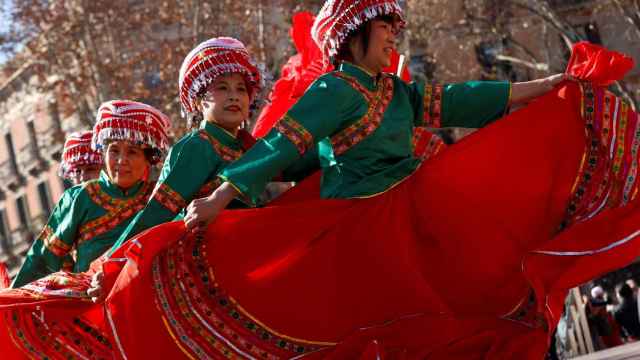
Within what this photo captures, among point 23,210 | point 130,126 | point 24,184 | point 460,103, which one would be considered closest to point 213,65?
point 130,126

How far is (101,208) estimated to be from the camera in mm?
6613

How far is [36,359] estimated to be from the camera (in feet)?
17.7

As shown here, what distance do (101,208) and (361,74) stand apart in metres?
2.07

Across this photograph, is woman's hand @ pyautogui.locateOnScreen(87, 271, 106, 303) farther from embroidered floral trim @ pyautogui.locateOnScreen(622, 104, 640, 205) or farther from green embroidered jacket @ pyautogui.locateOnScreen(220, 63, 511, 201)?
embroidered floral trim @ pyautogui.locateOnScreen(622, 104, 640, 205)

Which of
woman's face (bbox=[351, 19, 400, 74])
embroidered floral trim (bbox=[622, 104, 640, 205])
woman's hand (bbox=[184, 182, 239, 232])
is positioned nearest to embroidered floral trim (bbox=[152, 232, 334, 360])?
woman's hand (bbox=[184, 182, 239, 232])

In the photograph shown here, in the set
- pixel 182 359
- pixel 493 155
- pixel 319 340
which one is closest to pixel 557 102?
pixel 493 155

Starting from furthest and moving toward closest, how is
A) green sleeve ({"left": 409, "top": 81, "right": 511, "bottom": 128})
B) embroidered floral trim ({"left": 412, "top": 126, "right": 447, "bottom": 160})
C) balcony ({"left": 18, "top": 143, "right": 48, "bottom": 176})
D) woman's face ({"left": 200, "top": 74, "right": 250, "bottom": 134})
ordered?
balcony ({"left": 18, "top": 143, "right": 48, "bottom": 176})
embroidered floral trim ({"left": 412, "top": 126, "right": 447, "bottom": 160})
woman's face ({"left": 200, "top": 74, "right": 250, "bottom": 134})
green sleeve ({"left": 409, "top": 81, "right": 511, "bottom": 128})

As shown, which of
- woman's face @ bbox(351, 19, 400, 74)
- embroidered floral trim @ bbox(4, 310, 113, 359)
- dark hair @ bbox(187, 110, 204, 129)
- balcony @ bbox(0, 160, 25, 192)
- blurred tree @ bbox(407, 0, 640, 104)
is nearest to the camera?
woman's face @ bbox(351, 19, 400, 74)

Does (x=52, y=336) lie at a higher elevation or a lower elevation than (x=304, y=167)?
lower

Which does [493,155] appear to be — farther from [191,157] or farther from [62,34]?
[62,34]

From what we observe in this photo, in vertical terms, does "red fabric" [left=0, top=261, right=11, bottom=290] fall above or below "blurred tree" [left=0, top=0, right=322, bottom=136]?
above

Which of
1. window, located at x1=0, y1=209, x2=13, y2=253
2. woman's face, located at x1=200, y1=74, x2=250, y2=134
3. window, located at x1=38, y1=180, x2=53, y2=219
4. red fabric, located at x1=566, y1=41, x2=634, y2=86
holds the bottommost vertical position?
window, located at x1=0, y1=209, x2=13, y2=253

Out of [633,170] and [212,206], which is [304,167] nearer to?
[212,206]

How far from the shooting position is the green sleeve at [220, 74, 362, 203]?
189 inches
